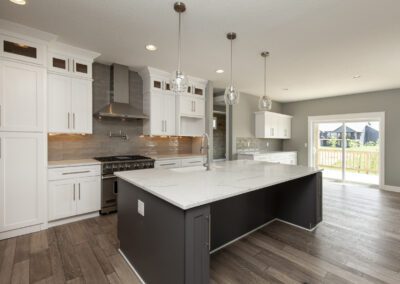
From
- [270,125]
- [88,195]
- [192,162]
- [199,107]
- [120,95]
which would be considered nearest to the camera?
[88,195]

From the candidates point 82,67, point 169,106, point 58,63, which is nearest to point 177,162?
point 169,106

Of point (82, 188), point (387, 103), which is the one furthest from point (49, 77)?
point (387, 103)

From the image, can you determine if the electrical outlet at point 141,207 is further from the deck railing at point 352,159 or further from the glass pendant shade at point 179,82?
the deck railing at point 352,159

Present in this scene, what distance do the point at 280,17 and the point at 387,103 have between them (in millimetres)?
4961

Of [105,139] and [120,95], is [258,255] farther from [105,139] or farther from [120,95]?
[120,95]

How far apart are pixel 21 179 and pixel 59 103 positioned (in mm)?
1178

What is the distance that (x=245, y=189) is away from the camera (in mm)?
1643

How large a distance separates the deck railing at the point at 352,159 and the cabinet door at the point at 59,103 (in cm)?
694

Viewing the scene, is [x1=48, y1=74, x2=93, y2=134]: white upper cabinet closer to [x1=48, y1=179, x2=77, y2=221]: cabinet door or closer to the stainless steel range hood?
the stainless steel range hood

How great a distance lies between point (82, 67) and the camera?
3242 mm

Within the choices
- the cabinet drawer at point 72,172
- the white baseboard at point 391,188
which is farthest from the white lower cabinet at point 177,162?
the white baseboard at point 391,188

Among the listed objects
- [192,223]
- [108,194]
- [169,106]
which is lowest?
[108,194]

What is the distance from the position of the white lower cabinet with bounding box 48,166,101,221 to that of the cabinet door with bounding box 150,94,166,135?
4.36ft

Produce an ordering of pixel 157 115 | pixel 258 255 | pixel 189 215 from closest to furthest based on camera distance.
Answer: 1. pixel 189 215
2. pixel 258 255
3. pixel 157 115
